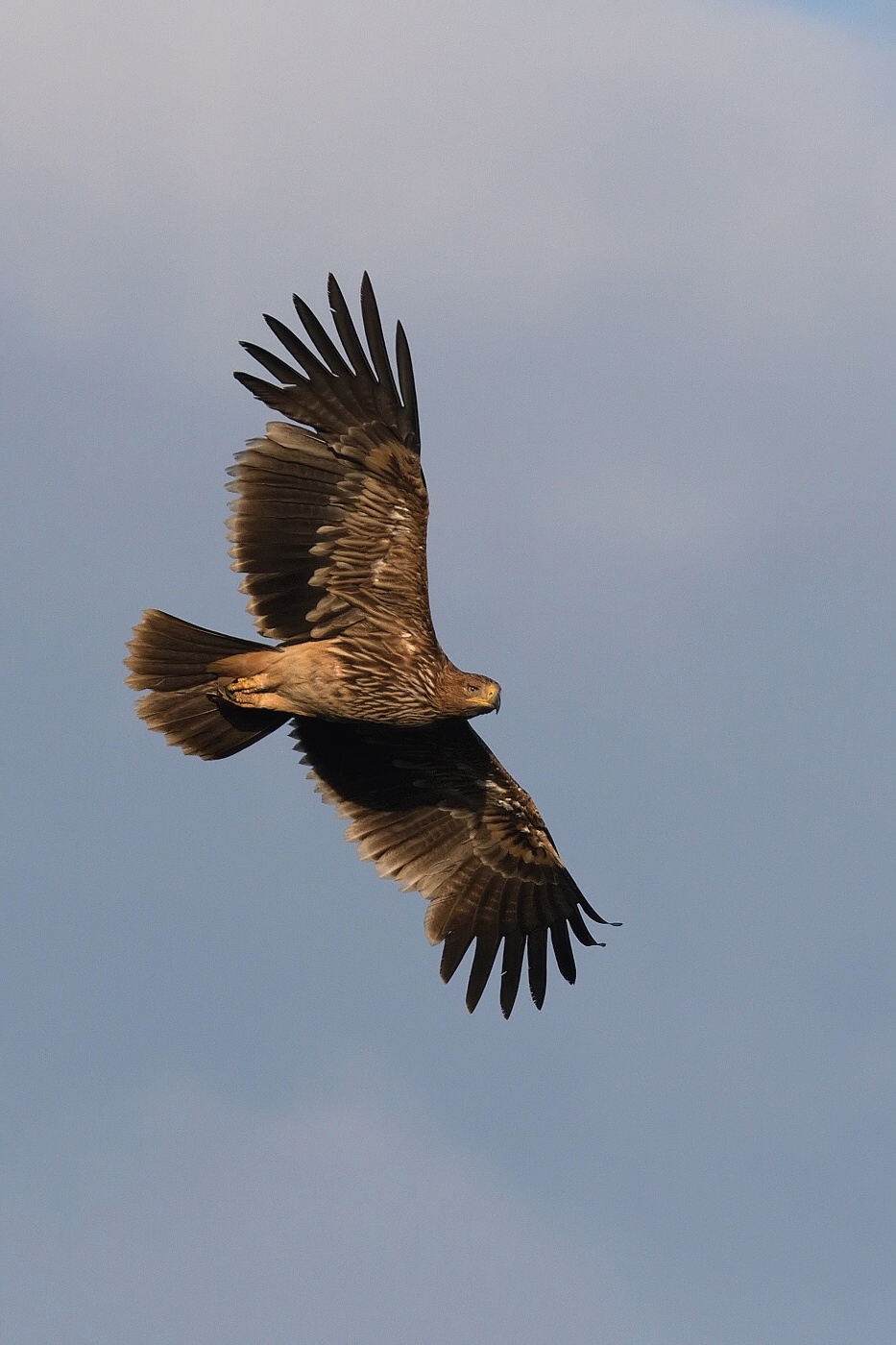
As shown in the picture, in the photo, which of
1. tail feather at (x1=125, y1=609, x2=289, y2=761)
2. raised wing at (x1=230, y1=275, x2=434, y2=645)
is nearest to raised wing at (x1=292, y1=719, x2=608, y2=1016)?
tail feather at (x1=125, y1=609, x2=289, y2=761)

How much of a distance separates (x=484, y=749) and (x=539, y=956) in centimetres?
163

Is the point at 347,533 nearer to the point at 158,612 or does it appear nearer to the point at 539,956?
the point at 158,612

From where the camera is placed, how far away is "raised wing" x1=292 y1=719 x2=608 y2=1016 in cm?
1545

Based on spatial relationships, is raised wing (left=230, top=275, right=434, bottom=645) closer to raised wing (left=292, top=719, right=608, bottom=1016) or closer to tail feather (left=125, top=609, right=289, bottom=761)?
tail feather (left=125, top=609, right=289, bottom=761)

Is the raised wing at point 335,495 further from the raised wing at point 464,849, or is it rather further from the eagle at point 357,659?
the raised wing at point 464,849

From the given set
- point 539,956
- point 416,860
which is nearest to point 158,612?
point 416,860

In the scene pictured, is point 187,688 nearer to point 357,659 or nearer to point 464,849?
point 357,659

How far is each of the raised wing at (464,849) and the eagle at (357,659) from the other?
14 millimetres

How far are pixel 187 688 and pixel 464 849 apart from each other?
2.59 m

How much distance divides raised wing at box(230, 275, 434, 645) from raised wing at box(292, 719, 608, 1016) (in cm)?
153

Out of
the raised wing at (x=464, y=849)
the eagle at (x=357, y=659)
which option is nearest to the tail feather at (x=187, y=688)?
the eagle at (x=357, y=659)

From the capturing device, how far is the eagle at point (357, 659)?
13633 millimetres

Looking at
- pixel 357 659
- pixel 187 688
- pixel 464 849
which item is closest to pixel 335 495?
pixel 357 659

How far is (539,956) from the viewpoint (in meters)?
15.6
